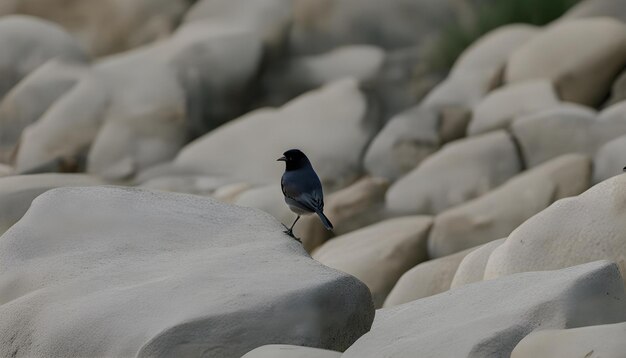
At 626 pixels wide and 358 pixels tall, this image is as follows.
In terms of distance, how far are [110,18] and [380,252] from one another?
669cm

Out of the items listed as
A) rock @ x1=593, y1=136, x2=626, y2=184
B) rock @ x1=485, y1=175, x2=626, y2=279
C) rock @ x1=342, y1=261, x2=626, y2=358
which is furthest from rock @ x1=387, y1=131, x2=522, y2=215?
rock @ x1=342, y1=261, x2=626, y2=358

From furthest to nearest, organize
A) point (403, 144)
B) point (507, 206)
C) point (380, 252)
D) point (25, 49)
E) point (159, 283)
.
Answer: point (25, 49) → point (403, 144) → point (507, 206) → point (380, 252) → point (159, 283)

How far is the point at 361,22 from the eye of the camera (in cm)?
1384

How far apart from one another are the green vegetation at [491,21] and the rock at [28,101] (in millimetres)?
3501

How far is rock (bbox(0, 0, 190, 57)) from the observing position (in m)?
14.5

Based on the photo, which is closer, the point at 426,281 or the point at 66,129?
the point at 426,281

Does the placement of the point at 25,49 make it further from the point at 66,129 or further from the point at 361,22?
the point at 361,22

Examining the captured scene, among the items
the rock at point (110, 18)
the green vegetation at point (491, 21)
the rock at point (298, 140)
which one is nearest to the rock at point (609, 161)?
the rock at point (298, 140)

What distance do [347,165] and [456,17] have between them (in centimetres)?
262

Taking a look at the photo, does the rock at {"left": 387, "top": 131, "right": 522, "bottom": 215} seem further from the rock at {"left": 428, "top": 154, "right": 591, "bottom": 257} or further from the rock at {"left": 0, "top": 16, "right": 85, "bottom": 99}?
the rock at {"left": 0, "top": 16, "right": 85, "bottom": 99}

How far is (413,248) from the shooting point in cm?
908

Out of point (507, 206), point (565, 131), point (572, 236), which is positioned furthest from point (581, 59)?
point (572, 236)

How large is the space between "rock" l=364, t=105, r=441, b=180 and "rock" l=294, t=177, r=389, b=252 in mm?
375

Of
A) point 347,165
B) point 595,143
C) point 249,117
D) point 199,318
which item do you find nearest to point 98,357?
point 199,318
